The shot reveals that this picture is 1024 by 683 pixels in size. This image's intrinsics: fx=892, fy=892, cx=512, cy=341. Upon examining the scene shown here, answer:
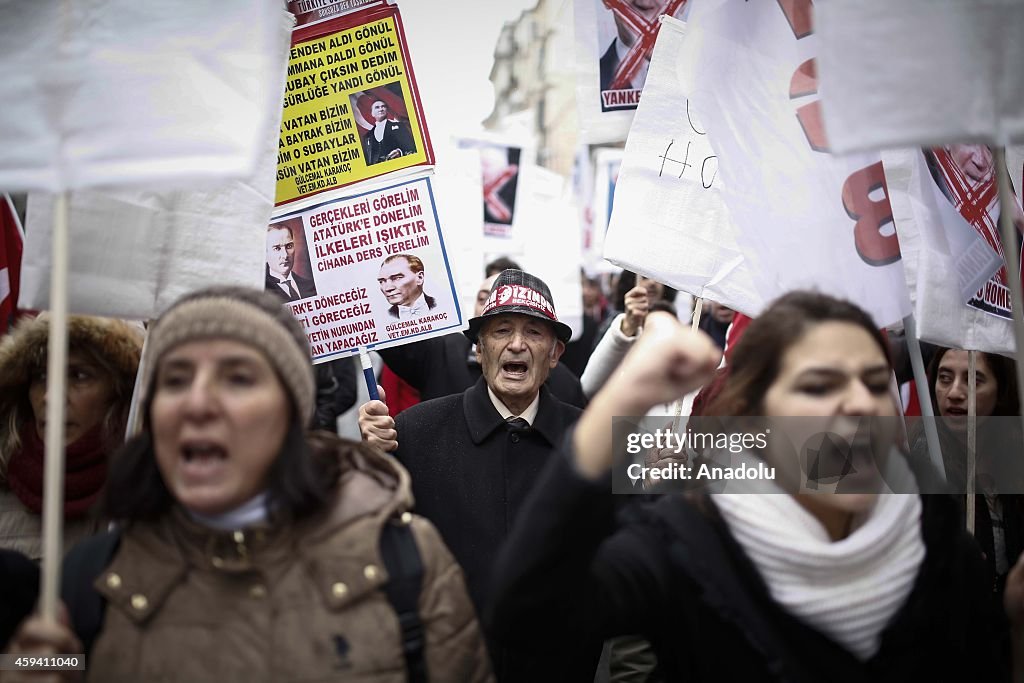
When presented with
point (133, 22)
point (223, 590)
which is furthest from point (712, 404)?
point (133, 22)

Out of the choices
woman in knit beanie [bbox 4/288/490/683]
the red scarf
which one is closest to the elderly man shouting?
the red scarf

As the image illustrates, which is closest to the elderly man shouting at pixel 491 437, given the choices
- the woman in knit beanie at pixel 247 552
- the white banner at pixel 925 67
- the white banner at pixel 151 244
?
the white banner at pixel 151 244

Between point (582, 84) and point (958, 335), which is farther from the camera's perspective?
point (582, 84)

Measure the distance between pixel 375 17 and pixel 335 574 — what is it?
225 centimetres

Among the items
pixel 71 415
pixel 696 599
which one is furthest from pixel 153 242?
pixel 696 599

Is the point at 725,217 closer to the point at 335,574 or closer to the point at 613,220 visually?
the point at 613,220

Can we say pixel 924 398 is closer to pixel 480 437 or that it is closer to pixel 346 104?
pixel 480 437

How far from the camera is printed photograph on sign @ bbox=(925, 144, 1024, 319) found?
3.27 m

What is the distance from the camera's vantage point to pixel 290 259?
11.1ft

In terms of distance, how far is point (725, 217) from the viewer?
3.60 meters

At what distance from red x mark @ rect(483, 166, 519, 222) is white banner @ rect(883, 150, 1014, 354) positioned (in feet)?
13.5

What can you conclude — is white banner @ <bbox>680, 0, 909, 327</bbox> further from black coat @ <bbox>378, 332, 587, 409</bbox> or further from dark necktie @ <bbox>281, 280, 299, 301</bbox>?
black coat @ <bbox>378, 332, 587, 409</bbox>

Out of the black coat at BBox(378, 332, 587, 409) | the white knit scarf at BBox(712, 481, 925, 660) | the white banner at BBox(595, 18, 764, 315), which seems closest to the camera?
the white knit scarf at BBox(712, 481, 925, 660)

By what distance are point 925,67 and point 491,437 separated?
2084 millimetres
